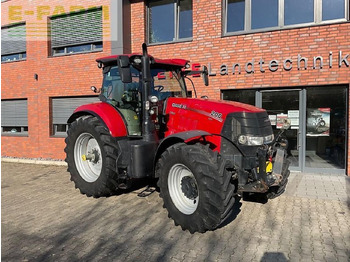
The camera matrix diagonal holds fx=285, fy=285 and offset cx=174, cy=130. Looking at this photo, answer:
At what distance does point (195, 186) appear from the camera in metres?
3.80

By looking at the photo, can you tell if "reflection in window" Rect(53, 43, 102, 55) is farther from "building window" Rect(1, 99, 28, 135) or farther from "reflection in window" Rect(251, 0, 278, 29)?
"reflection in window" Rect(251, 0, 278, 29)

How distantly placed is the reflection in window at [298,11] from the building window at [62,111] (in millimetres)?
6489

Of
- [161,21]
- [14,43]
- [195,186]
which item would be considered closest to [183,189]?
[195,186]

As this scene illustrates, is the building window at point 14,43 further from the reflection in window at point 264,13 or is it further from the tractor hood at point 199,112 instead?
the tractor hood at point 199,112

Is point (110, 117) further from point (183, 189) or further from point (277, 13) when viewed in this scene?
point (277, 13)

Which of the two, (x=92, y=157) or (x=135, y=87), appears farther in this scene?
(x=92, y=157)

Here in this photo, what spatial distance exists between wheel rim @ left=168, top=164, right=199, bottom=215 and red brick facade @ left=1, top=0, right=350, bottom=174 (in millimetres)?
4302

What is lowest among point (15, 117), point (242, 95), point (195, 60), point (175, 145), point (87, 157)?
point (87, 157)

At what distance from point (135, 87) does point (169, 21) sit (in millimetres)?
4448

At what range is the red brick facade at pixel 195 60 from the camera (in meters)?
6.87

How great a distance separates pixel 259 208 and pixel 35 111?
844 cm

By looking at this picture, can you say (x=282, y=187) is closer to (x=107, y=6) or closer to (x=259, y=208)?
(x=259, y=208)

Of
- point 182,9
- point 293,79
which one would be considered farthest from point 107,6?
point 293,79

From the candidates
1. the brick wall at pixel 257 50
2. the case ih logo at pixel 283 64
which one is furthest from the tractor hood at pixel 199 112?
the brick wall at pixel 257 50
